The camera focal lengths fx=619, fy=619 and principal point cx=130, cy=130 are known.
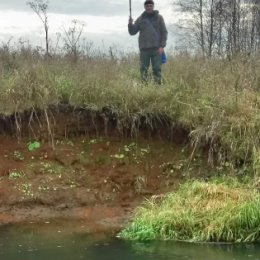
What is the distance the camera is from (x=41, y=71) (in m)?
12.2

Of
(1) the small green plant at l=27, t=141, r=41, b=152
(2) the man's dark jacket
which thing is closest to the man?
(2) the man's dark jacket

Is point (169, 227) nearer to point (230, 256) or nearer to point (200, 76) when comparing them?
point (230, 256)

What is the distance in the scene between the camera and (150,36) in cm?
1240

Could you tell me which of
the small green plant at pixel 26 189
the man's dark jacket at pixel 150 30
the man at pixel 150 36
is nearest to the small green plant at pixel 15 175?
the small green plant at pixel 26 189

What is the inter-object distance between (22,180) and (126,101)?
2397mm

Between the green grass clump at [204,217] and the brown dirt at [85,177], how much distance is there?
81cm

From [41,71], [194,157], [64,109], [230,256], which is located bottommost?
[230,256]

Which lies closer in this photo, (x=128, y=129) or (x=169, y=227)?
(x=169, y=227)

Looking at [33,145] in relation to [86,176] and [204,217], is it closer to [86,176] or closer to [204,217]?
[86,176]

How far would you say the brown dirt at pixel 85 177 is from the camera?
35.2 feet

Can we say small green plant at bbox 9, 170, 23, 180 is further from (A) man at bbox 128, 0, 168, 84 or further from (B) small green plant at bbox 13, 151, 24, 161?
(A) man at bbox 128, 0, 168, 84

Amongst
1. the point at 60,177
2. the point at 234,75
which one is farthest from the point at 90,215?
the point at 234,75

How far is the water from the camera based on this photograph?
8.48 metres

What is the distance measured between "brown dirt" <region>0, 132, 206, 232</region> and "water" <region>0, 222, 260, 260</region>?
0.84 metres
